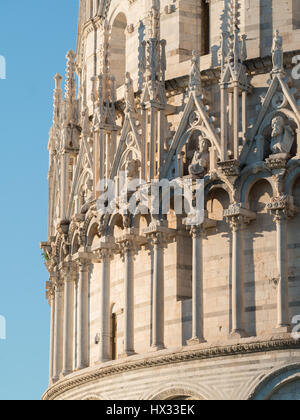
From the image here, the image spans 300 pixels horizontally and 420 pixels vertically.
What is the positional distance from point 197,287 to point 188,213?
5.15ft

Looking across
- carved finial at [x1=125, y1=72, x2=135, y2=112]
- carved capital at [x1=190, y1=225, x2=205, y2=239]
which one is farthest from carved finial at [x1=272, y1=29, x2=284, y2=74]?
carved finial at [x1=125, y1=72, x2=135, y2=112]

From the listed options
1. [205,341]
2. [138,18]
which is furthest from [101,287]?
[138,18]

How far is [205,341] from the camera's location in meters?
30.5

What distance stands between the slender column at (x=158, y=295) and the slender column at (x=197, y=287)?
0.88m

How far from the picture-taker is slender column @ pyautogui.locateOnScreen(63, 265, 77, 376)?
3506 cm

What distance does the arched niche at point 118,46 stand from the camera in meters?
35.8

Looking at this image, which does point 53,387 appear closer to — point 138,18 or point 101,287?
point 101,287

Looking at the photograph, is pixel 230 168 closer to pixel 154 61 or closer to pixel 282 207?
pixel 282 207

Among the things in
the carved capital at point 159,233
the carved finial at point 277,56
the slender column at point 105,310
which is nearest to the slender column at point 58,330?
the slender column at point 105,310

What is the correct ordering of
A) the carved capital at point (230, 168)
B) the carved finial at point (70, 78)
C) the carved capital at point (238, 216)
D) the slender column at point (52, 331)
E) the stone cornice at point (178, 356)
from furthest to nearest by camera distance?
the slender column at point (52, 331) → the carved finial at point (70, 78) → the carved capital at point (230, 168) → the carved capital at point (238, 216) → the stone cornice at point (178, 356)

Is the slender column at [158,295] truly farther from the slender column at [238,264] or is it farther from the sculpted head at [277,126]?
the sculpted head at [277,126]

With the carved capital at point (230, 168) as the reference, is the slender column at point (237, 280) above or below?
below

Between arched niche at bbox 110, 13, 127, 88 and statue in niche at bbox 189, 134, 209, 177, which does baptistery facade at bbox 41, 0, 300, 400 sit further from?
arched niche at bbox 110, 13, 127, 88
